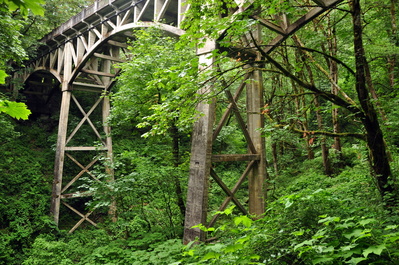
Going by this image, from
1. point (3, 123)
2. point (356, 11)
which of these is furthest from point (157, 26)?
point (3, 123)

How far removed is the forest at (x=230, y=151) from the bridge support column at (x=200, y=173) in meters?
0.25

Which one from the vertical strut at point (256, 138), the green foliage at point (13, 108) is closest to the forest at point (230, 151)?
the green foliage at point (13, 108)

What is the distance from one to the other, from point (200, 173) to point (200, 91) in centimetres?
144

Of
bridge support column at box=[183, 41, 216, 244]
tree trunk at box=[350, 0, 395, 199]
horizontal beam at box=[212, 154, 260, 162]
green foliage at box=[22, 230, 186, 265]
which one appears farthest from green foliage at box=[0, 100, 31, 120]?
horizontal beam at box=[212, 154, 260, 162]

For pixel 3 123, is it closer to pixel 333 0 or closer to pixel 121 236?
pixel 121 236

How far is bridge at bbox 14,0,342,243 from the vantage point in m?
4.85

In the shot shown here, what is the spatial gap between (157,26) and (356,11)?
16.1 feet

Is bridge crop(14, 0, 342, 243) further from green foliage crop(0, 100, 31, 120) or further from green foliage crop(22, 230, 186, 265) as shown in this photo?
green foliage crop(0, 100, 31, 120)

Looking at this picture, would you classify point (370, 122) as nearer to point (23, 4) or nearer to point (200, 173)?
point (200, 173)

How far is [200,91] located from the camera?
16.2 feet

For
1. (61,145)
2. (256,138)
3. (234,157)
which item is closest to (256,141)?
(256,138)

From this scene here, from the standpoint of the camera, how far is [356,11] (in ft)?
10.5

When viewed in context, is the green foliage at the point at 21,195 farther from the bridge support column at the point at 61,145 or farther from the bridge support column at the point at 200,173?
the bridge support column at the point at 200,173

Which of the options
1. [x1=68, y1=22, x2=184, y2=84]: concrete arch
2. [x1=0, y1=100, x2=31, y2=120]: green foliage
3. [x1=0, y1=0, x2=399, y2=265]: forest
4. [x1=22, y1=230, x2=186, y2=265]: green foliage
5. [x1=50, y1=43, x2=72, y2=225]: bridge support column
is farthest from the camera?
[x1=50, y1=43, x2=72, y2=225]: bridge support column
